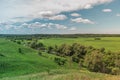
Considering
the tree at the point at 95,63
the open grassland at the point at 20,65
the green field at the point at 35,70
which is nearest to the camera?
the green field at the point at 35,70

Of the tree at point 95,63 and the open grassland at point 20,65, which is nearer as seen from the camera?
the open grassland at point 20,65

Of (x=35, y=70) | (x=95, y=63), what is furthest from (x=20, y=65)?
(x=95, y=63)

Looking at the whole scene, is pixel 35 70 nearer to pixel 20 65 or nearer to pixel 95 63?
pixel 20 65

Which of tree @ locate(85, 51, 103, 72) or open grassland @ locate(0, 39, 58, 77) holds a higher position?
open grassland @ locate(0, 39, 58, 77)

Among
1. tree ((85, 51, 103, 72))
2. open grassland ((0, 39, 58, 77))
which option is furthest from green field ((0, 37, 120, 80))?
tree ((85, 51, 103, 72))

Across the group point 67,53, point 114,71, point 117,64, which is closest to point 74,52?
point 67,53

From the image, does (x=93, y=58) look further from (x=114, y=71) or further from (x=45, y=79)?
(x=45, y=79)

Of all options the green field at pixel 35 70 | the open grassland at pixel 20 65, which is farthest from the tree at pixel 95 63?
the open grassland at pixel 20 65

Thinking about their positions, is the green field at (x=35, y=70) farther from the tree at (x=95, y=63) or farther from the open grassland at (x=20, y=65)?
the tree at (x=95, y=63)

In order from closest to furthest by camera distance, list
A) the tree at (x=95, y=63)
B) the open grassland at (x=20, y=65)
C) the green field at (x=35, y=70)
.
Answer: the green field at (x=35, y=70), the open grassland at (x=20, y=65), the tree at (x=95, y=63)

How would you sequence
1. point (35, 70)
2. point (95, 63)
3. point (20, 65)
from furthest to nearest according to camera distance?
point (95, 63)
point (20, 65)
point (35, 70)

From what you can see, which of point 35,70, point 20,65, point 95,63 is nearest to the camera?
point 35,70

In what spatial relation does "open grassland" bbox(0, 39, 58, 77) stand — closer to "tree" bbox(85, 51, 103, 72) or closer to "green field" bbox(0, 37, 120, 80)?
"green field" bbox(0, 37, 120, 80)
